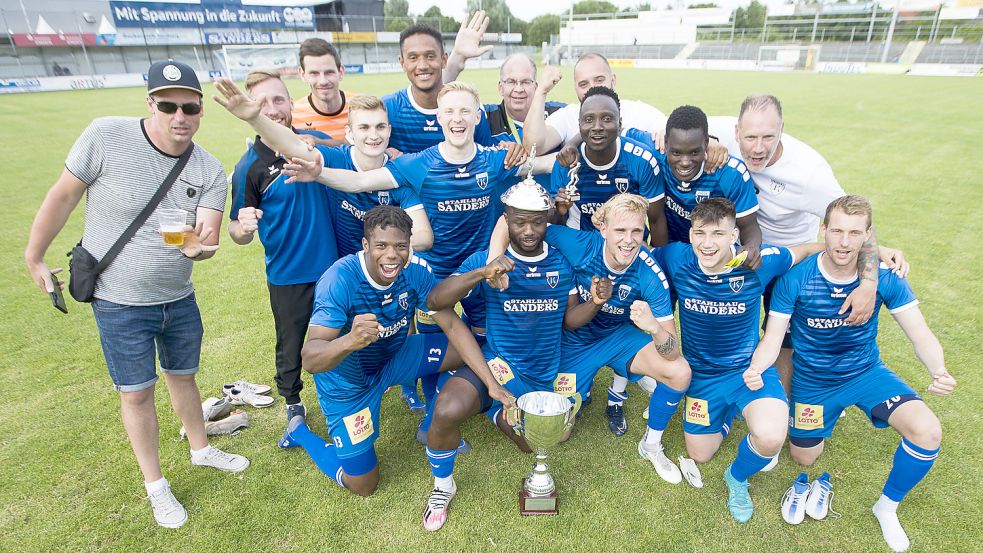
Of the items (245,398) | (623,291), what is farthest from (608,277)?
(245,398)

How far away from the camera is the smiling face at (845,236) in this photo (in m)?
3.54

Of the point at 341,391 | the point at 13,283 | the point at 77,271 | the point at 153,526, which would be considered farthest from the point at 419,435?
the point at 13,283

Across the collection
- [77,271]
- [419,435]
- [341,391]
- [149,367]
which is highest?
[77,271]

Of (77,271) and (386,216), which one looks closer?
(77,271)

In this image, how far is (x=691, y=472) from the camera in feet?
13.0

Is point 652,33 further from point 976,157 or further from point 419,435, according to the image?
point 419,435

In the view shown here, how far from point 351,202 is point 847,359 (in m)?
4.06

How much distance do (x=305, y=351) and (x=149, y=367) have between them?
1.04 metres

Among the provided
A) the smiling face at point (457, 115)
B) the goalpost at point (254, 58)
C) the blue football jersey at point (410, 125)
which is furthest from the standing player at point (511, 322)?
the goalpost at point (254, 58)

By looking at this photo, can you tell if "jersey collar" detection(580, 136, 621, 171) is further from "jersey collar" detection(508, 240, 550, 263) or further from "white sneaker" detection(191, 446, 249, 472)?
"white sneaker" detection(191, 446, 249, 472)

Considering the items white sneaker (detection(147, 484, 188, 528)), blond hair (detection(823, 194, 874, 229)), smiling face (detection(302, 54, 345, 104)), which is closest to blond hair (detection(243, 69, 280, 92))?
smiling face (detection(302, 54, 345, 104))

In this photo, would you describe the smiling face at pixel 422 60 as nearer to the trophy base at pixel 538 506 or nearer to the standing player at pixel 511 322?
the standing player at pixel 511 322

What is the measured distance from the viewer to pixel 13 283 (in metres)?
7.20

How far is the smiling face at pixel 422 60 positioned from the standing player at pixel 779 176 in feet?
8.54
